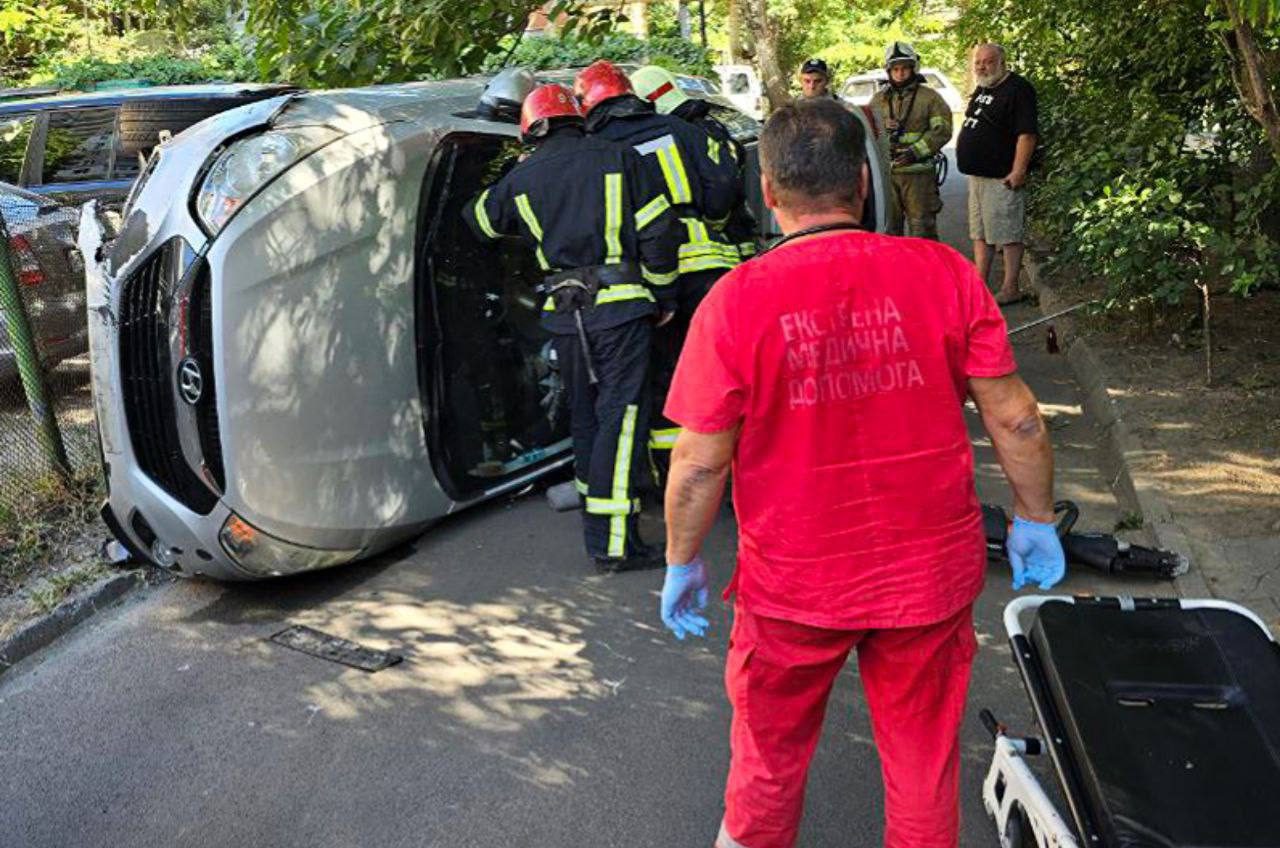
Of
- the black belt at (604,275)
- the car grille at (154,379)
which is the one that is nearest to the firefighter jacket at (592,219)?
the black belt at (604,275)

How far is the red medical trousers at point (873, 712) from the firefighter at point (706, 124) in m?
2.80

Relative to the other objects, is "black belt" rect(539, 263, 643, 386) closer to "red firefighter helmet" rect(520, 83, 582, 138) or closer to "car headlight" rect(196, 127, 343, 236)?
"red firefighter helmet" rect(520, 83, 582, 138)

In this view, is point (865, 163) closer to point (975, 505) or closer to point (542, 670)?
point (975, 505)

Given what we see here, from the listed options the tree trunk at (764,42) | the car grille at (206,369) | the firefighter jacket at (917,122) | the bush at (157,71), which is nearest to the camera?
the car grille at (206,369)

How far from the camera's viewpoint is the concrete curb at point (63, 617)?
14.8 ft

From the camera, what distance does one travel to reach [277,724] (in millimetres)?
3877

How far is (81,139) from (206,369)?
19.0 ft

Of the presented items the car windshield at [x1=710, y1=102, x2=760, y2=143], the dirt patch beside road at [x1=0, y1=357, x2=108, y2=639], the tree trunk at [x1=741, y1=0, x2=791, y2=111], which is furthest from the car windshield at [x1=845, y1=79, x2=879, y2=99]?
the dirt patch beside road at [x1=0, y1=357, x2=108, y2=639]

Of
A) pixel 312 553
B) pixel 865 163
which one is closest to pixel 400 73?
pixel 312 553

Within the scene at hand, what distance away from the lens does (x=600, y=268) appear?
15.5 feet

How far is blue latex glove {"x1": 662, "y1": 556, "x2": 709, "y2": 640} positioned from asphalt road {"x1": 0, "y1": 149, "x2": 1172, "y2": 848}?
688 millimetres

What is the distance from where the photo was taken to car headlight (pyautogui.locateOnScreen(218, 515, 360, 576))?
4383 mm

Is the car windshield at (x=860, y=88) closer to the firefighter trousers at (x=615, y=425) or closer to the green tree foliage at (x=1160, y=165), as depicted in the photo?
the green tree foliage at (x=1160, y=165)

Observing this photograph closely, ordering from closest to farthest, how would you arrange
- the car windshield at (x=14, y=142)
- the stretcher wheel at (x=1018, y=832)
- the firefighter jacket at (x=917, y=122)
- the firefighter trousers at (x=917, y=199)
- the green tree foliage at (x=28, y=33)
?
1. the stretcher wheel at (x=1018, y=832)
2. the car windshield at (x=14, y=142)
3. the firefighter jacket at (x=917, y=122)
4. the firefighter trousers at (x=917, y=199)
5. the green tree foliage at (x=28, y=33)
